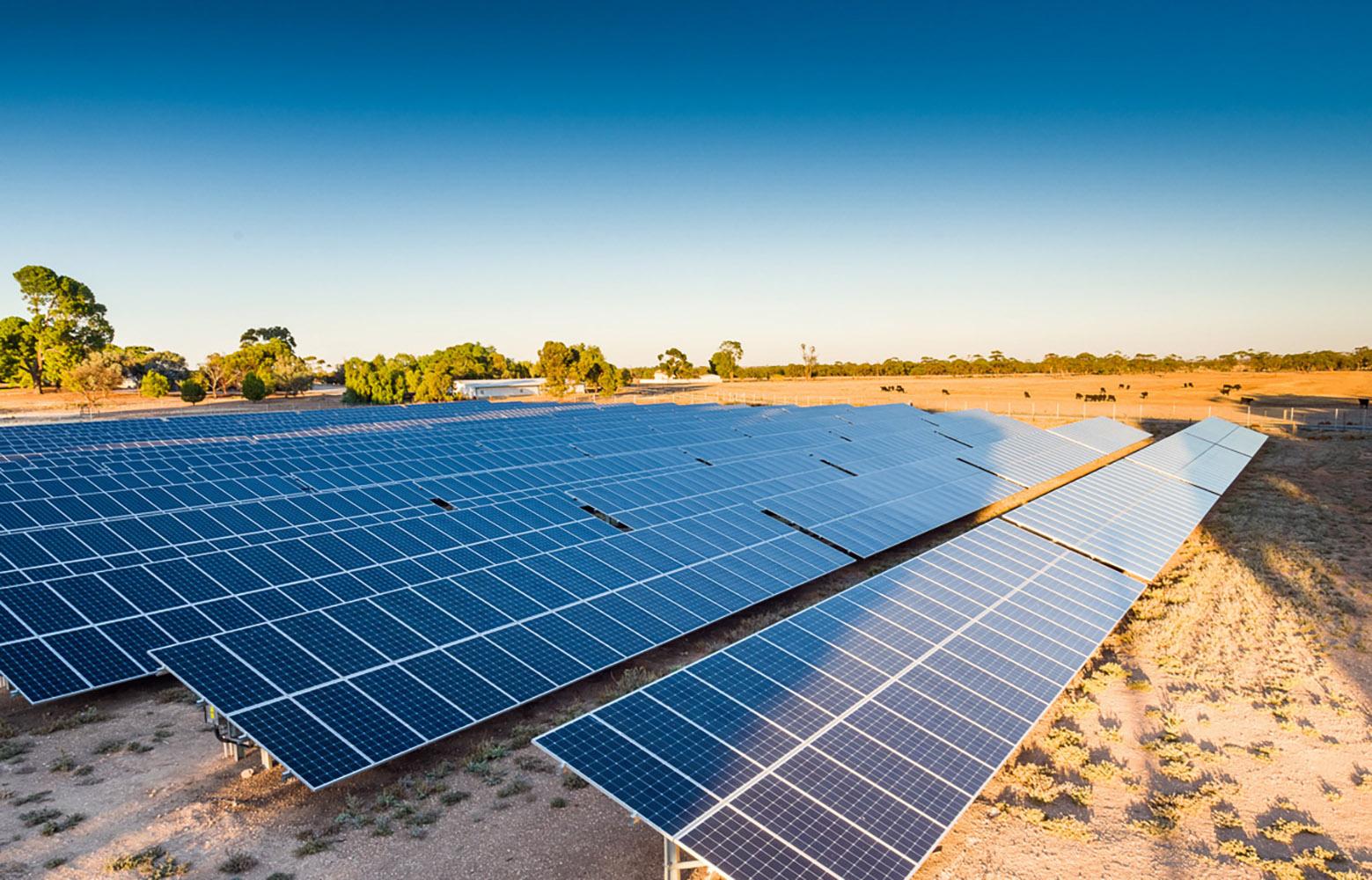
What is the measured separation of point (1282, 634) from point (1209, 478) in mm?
15303

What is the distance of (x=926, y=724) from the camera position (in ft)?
30.0

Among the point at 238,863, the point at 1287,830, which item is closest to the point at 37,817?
the point at 238,863

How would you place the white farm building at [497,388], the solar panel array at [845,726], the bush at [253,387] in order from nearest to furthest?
the solar panel array at [845,726] → the bush at [253,387] → the white farm building at [497,388]

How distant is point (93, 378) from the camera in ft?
254

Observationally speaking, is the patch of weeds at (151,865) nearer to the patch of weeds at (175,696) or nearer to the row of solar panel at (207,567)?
the row of solar panel at (207,567)

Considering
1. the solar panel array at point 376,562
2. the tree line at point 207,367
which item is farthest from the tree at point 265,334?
the solar panel array at point 376,562

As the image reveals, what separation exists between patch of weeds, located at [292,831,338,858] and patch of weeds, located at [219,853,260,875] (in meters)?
0.47

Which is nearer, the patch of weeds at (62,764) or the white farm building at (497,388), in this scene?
the patch of weeds at (62,764)

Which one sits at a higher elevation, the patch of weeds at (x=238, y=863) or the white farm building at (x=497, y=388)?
the white farm building at (x=497, y=388)

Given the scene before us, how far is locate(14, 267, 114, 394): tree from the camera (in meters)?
91.3

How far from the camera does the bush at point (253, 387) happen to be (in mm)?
85875

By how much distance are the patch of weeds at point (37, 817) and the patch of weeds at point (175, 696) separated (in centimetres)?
322

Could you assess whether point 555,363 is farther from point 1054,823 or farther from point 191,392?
point 1054,823

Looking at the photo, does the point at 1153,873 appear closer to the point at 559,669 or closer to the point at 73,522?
the point at 559,669
